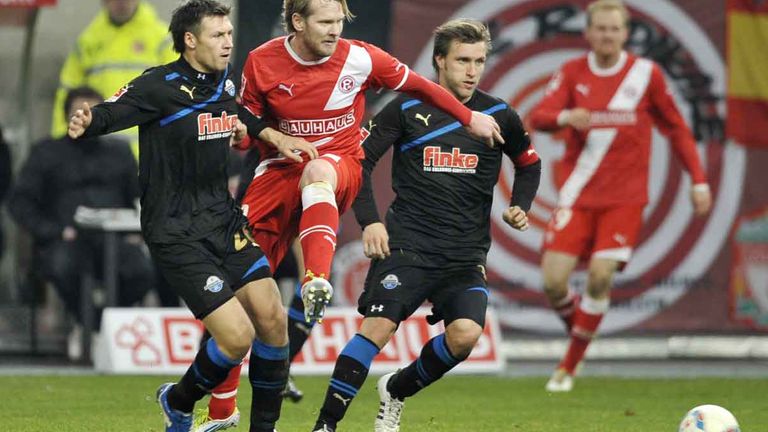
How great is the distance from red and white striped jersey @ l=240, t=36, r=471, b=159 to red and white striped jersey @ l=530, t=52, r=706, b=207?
3533 millimetres

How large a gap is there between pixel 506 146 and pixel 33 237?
5.40 meters

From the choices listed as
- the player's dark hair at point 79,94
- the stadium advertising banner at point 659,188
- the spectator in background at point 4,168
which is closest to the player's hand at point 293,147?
the player's dark hair at point 79,94

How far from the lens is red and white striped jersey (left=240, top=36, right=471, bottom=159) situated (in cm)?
857

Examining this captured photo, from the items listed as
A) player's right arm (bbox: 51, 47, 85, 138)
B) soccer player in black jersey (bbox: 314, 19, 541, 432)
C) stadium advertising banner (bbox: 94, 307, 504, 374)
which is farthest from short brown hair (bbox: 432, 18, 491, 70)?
player's right arm (bbox: 51, 47, 85, 138)

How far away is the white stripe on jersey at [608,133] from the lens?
1209cm

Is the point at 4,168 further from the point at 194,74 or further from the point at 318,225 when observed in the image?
the point at 318,225

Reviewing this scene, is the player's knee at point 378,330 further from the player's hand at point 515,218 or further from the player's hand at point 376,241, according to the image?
the player's hand at point 515,218

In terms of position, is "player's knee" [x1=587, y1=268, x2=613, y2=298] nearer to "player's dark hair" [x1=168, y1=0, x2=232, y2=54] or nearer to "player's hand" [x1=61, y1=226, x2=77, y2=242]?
"player's hand" [x1=61, y1=226, x2=77, y2=242]

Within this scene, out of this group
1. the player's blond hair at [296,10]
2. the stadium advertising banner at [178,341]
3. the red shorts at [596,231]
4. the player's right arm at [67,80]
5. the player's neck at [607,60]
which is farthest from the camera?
the player's right arm at [67,80]

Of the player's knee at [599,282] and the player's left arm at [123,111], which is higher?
the player's left arm at [123,111]

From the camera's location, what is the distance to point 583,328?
12023 mm

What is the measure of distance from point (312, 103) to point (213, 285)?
4.07 ft

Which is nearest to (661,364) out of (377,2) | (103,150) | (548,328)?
(548,328)

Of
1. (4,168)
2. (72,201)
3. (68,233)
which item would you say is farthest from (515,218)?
(4,168)
